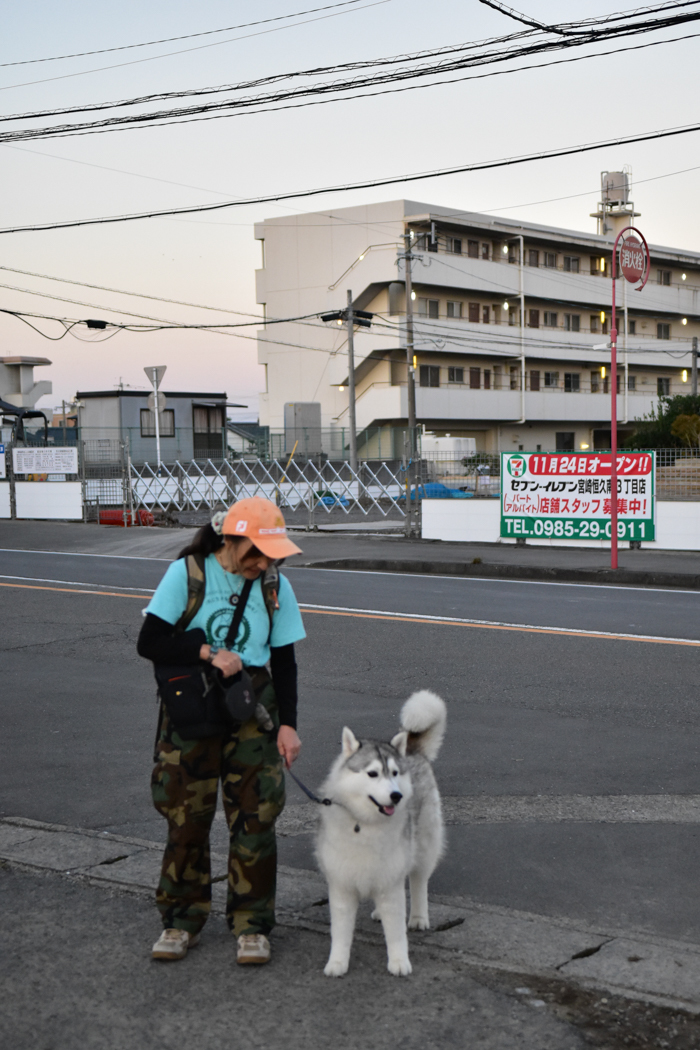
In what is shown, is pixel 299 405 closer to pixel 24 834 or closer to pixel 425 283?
pixel 425 283

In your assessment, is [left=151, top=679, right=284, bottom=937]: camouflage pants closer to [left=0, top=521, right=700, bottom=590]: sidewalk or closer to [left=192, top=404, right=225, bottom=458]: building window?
[left=0, top=521, right=700, bottom=590]: sidewalk

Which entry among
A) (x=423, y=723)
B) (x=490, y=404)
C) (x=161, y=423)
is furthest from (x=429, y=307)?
(x=423, y=723)

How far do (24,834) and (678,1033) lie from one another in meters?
3.35

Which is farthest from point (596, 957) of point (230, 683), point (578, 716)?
point (578, 716)

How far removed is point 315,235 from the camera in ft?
193

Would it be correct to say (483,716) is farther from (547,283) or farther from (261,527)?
(547,283)

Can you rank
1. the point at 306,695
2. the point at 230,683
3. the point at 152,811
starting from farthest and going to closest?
1. the point at 306,695
2. the point at 152,811
3. the point at 230,683

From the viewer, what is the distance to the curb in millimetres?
16078

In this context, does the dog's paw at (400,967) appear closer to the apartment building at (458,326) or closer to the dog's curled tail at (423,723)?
the dog's curled tail at (423,723)

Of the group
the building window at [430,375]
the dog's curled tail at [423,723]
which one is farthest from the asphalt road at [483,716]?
the building window at [430,375]

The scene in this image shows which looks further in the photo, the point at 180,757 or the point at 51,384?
the point at 51,384

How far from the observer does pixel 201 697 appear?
3852mm

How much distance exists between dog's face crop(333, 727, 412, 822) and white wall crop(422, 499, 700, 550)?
53.8 feet

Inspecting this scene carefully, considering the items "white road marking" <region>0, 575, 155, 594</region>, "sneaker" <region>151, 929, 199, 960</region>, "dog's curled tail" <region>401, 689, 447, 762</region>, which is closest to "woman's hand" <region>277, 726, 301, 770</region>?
"dog's curled tail" <region>401, 689, 447, 762</region>
